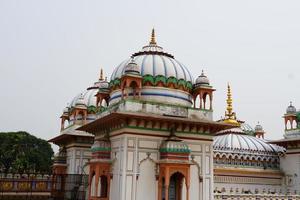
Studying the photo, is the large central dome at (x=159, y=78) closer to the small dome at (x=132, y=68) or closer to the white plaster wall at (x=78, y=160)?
the small dome at (x=132, y=68)

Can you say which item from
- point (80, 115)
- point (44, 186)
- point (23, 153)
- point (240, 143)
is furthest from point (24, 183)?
point (23, 153)

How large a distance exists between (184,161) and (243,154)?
977 centimetres

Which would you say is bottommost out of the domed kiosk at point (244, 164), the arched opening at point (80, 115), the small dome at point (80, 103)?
the domed kiosk at point (244, 164)

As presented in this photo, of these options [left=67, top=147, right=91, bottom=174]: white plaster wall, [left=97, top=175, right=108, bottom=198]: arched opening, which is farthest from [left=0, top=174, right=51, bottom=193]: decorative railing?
[left=97, top=175, right=108, bottom=198]: arched opening

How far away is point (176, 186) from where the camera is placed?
13.7 m

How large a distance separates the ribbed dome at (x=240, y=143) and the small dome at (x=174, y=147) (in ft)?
28.9

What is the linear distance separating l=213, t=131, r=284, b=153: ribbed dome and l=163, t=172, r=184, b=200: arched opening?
27.2ft

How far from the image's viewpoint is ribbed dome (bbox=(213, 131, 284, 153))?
2219 centimetres

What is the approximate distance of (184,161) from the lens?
12992 millimetres

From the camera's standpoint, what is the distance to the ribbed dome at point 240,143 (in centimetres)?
2219

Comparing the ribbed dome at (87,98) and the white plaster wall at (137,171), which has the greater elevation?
the ribbed dome at (87,98)

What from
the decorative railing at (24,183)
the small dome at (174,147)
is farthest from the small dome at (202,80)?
the decorative railing at (24,183)

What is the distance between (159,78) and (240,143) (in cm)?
1000

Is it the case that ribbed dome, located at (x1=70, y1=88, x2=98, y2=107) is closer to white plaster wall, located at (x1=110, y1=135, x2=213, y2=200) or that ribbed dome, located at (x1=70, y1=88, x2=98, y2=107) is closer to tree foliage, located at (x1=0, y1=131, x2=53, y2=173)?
white plaster wall, located at (x1=110, y1=135, x2=213, y2=200)
